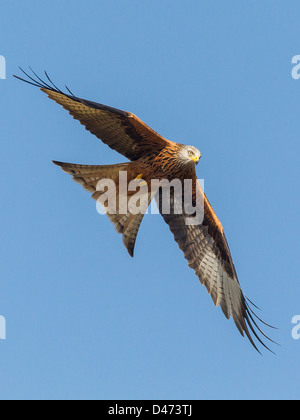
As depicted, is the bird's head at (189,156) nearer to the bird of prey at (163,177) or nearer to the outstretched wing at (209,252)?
the bird of prey at (163,177)

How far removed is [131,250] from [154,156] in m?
1.60

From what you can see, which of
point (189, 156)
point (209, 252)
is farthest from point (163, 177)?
point (209, 252)

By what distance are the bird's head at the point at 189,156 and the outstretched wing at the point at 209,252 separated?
1186 mm

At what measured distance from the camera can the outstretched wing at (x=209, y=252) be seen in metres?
12.1

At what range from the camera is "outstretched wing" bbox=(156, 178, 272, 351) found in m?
12.1

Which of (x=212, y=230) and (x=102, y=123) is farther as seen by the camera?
(x=212, y=230)

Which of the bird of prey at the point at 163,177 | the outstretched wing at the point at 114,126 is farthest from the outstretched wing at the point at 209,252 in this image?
the outstretched wing at the point at 114,126

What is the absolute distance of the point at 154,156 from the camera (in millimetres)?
11062

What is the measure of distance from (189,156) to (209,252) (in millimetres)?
2115

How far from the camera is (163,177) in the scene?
1122 cm
